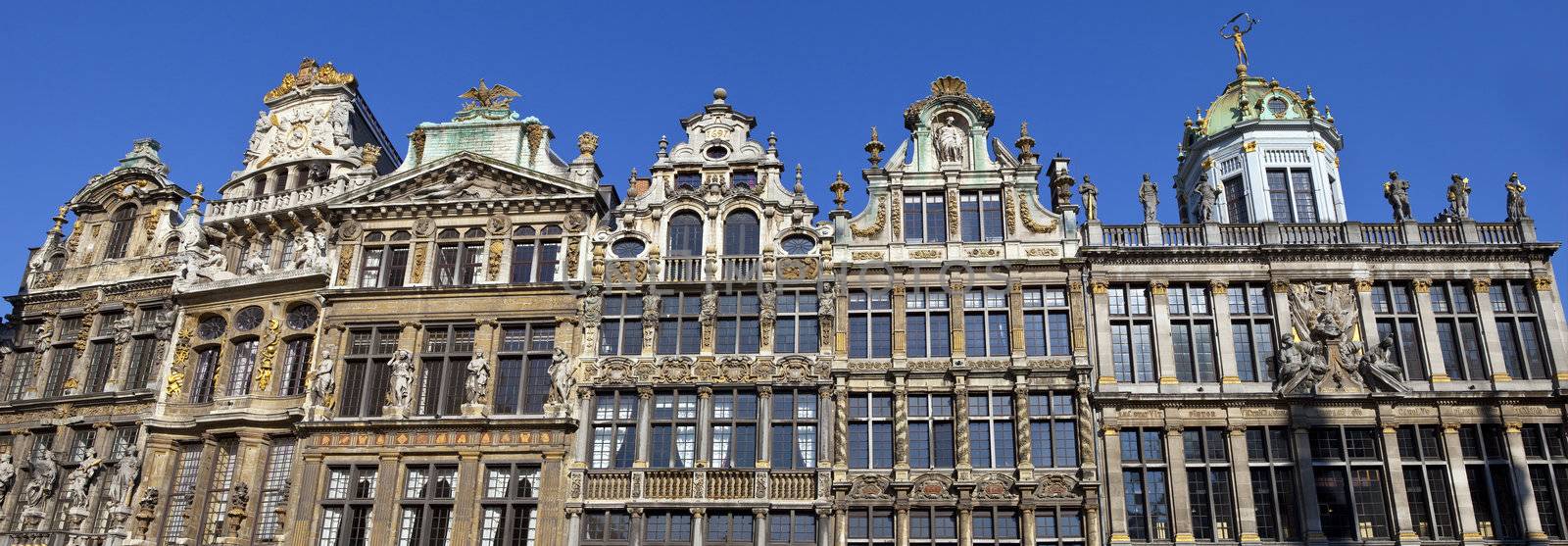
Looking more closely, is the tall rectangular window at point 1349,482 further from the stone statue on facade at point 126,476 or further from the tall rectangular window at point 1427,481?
the stone statue on facade at point 126,476

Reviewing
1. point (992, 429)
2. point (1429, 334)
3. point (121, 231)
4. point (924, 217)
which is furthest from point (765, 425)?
point (121, 231)

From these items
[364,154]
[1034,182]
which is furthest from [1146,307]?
[364,154]

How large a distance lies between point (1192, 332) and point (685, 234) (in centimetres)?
1386

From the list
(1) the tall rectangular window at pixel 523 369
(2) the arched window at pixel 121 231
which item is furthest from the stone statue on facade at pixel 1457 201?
(2) the arched window at pixel 121 231

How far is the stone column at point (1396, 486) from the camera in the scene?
2705cm

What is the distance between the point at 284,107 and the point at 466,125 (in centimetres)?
720

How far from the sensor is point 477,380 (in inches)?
1196

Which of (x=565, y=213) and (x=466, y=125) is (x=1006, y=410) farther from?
(x=466, y=125)

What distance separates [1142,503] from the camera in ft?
91.5

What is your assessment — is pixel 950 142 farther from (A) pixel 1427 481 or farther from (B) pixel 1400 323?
(A) pixel 1427 481

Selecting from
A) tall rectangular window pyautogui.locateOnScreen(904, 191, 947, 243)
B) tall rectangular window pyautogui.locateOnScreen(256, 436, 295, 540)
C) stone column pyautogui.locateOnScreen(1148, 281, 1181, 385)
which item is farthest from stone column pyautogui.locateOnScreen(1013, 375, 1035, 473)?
tall rectangular window pyautogui.locateOnScreen(256, 436, 295, 540)

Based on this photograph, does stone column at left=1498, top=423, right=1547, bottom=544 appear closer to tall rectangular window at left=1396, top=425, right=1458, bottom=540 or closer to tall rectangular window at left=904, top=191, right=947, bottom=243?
tall rectangular window at left=1396, top=425, right=1458, bottom=540

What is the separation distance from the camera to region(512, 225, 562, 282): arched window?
32312 millimetres

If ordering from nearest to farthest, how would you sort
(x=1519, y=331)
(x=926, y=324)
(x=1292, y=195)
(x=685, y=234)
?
(x=1519, y=331), (x=926, y=324), (x=685, y=234), (x=1292, y=195)
